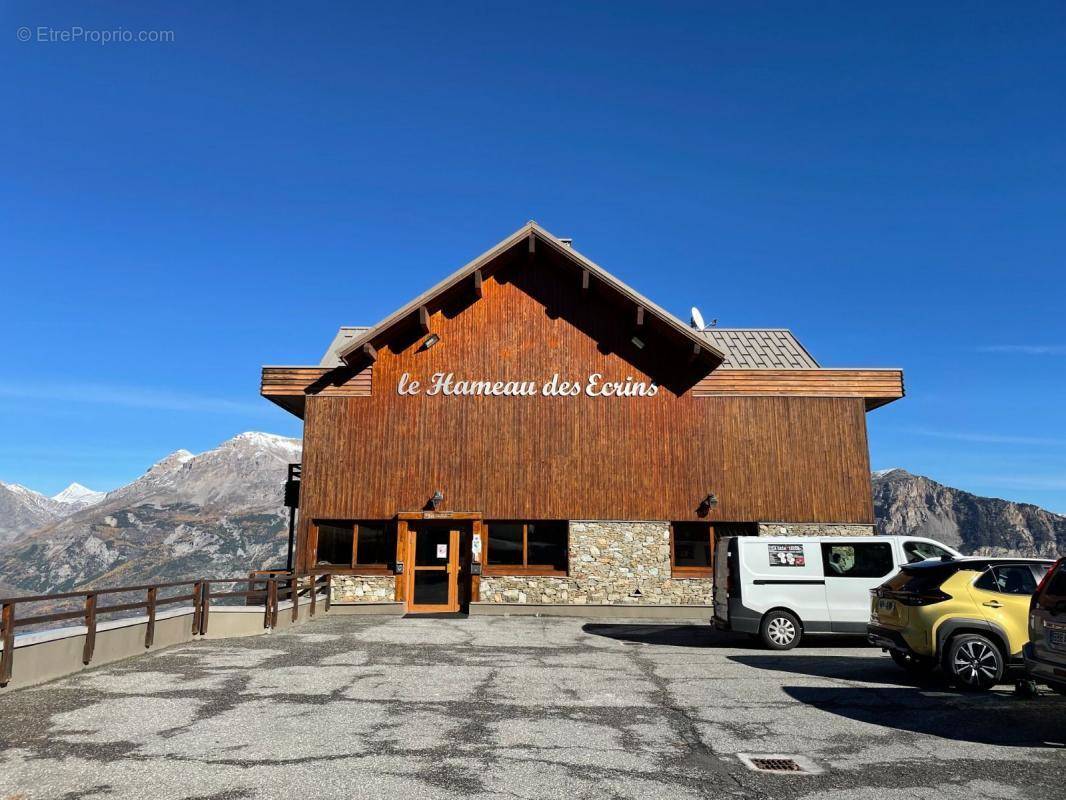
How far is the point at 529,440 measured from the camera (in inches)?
809

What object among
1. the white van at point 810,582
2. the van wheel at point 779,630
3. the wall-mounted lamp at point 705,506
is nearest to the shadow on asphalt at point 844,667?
the van wheel at point 779,630

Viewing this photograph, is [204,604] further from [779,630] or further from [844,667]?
[844,667]

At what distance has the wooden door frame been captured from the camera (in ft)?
65.4

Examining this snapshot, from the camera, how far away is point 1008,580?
10406 mm

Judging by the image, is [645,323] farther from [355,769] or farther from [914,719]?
[355,769]

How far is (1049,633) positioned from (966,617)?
7.27 ft

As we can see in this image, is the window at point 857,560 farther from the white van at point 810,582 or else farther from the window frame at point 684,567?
the window frame at point 684,567

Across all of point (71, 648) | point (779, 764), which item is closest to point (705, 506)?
point (779, 764)

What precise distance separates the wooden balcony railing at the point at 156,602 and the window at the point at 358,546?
712 mm

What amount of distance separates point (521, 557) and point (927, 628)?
1151 cm

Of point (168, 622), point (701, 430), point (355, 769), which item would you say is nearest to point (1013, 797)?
point (355, 769)

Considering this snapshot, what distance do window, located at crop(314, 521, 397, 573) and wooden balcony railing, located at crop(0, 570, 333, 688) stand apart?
712 mm

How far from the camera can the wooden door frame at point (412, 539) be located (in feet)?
65.4

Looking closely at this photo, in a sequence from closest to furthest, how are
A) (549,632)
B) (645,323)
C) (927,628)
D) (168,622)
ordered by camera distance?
1. (927,628)
2. (168,622)
3. (549,632)
4. (645,323)
